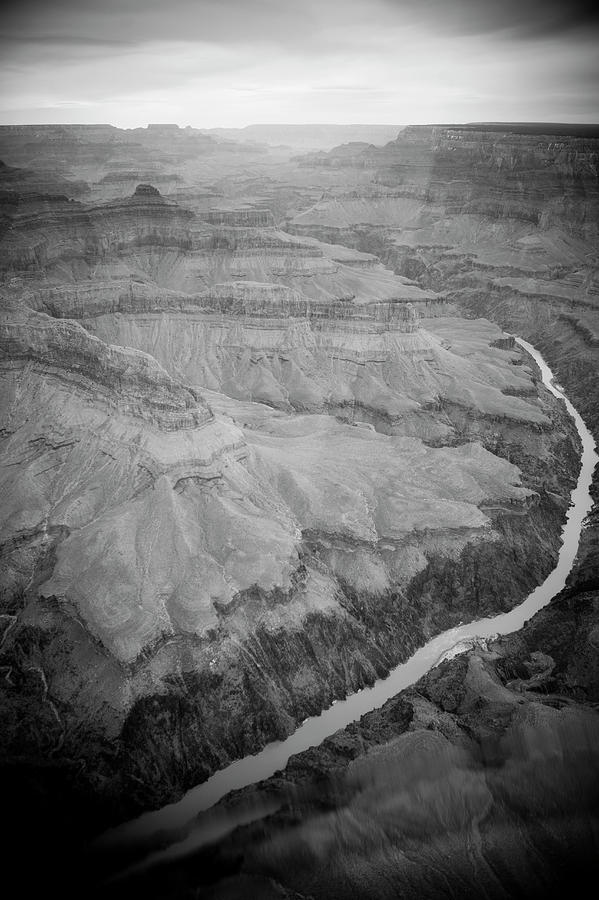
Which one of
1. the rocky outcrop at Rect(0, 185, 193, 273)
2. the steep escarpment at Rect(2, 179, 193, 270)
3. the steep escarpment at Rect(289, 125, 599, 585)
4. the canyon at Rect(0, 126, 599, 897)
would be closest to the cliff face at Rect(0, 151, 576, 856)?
the canyon at Rect(0, 126, 599, 897)

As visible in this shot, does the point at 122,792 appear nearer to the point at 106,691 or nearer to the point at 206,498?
the point at 106,691

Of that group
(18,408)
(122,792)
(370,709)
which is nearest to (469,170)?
(18,408)

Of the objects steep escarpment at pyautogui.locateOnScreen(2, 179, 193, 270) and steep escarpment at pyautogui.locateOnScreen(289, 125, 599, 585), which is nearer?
steep escarpment at pyautogui.locateOnScreen(2, 179, 193, 270)

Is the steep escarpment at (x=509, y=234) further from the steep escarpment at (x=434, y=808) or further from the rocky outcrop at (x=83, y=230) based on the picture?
the steep escarpment at (x=434, y=808)

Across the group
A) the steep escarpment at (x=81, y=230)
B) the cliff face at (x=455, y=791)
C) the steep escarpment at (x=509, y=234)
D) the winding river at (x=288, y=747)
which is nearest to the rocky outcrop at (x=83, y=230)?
the steep escarpment at (x=81, y=230)

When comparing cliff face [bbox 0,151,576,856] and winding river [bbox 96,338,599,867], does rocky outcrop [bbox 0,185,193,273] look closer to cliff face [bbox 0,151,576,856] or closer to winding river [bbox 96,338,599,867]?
cliff face [bbox 0,151,576,856]

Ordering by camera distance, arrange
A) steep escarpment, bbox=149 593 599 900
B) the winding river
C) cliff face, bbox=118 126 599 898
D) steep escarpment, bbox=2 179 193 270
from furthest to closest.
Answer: steep escarpment, bbox=2 179 193 270 → the winding river → cliff face, bbox=118 126 599 898 → steep escarpment, bbox=149 593 599 900
